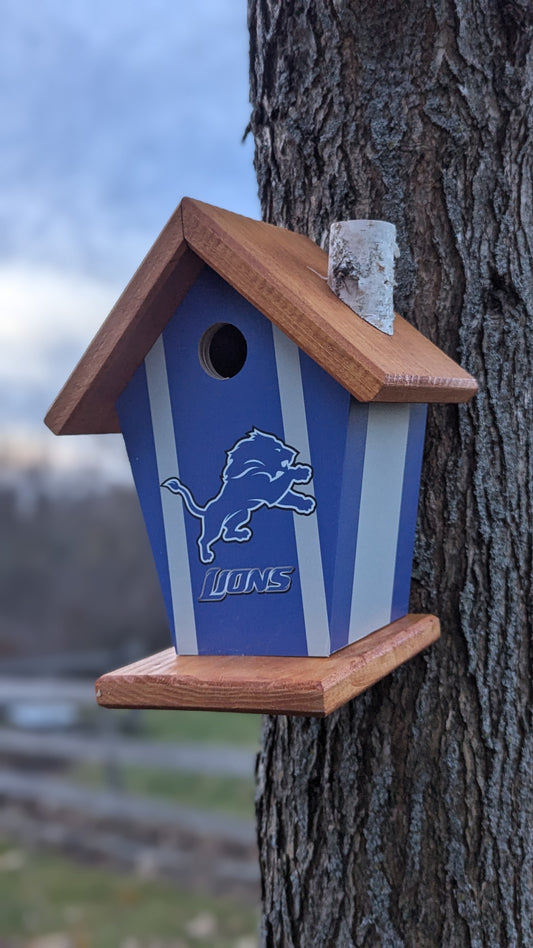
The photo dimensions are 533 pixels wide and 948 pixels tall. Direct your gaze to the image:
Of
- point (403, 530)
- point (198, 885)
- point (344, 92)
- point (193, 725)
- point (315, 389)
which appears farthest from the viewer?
point (193, 725)

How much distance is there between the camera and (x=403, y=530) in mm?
1378

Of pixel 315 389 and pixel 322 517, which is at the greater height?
pixel 315 389

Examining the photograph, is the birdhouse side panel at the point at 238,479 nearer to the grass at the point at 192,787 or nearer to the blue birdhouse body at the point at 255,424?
the blue birdhouse body at the point at 255,424

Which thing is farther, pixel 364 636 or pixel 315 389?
pixel 364 636

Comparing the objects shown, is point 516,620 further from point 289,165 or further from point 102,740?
point 102,740

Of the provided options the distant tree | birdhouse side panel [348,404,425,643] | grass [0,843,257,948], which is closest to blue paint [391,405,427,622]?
birdhouse side panel [348,404,425,643]

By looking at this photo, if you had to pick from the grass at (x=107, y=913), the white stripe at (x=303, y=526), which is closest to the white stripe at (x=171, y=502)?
the white stripe at (x=303, y=526)

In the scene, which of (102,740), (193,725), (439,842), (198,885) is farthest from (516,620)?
(193,725)

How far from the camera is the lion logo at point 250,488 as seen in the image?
1.18 meters

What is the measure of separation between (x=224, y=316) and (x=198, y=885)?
3699 mm

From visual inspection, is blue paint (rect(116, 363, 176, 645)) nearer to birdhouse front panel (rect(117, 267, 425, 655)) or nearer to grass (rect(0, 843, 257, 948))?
birdhouse front panel (rect(117, 267, 425, 655))

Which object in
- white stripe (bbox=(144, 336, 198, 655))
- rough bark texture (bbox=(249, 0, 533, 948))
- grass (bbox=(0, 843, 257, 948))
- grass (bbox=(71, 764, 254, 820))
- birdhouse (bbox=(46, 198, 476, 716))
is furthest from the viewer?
grass (bbox=(71, 764, 254, 820))

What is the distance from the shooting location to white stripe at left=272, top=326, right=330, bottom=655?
3.82 ft

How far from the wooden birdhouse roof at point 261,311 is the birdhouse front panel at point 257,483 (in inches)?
1.6
